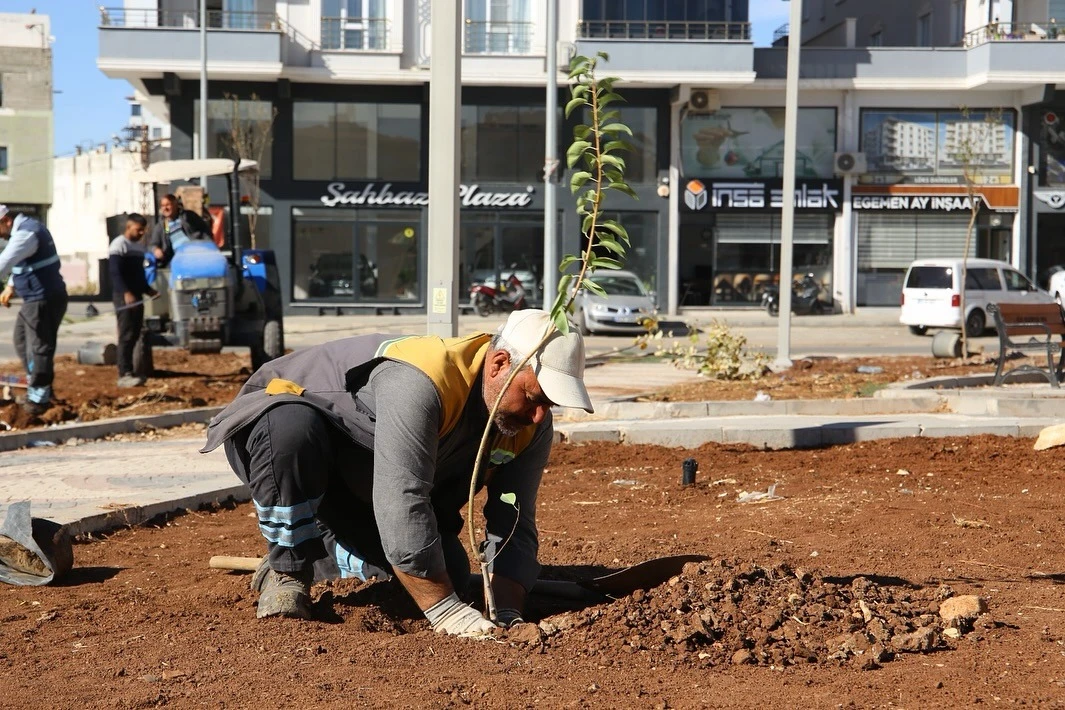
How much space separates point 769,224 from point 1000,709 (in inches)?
1313

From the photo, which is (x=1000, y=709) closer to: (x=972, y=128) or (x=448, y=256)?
(x=448, y=256)

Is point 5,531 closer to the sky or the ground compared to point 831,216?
closer to the ground

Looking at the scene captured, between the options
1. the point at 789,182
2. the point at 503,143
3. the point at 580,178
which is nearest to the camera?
the point at 580,178

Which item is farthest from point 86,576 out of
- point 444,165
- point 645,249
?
point 645,249

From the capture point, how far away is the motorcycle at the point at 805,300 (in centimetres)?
3422

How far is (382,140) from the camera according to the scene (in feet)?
116

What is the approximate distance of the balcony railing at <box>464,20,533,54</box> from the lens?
3472 cm

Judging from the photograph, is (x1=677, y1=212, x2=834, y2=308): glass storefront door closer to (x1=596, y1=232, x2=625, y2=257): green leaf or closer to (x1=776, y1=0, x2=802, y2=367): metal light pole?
(x1=776, y1=0, x2=802, y2=367): metal light pole

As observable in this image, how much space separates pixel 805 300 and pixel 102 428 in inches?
1044

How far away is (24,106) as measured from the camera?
198 feet

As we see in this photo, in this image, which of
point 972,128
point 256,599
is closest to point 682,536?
point 256,599

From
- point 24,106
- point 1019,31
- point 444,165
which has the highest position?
point 24,106

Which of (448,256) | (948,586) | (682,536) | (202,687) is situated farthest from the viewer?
(448,256)

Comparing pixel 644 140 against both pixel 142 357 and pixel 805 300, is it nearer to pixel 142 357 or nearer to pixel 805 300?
pixel 805 300
